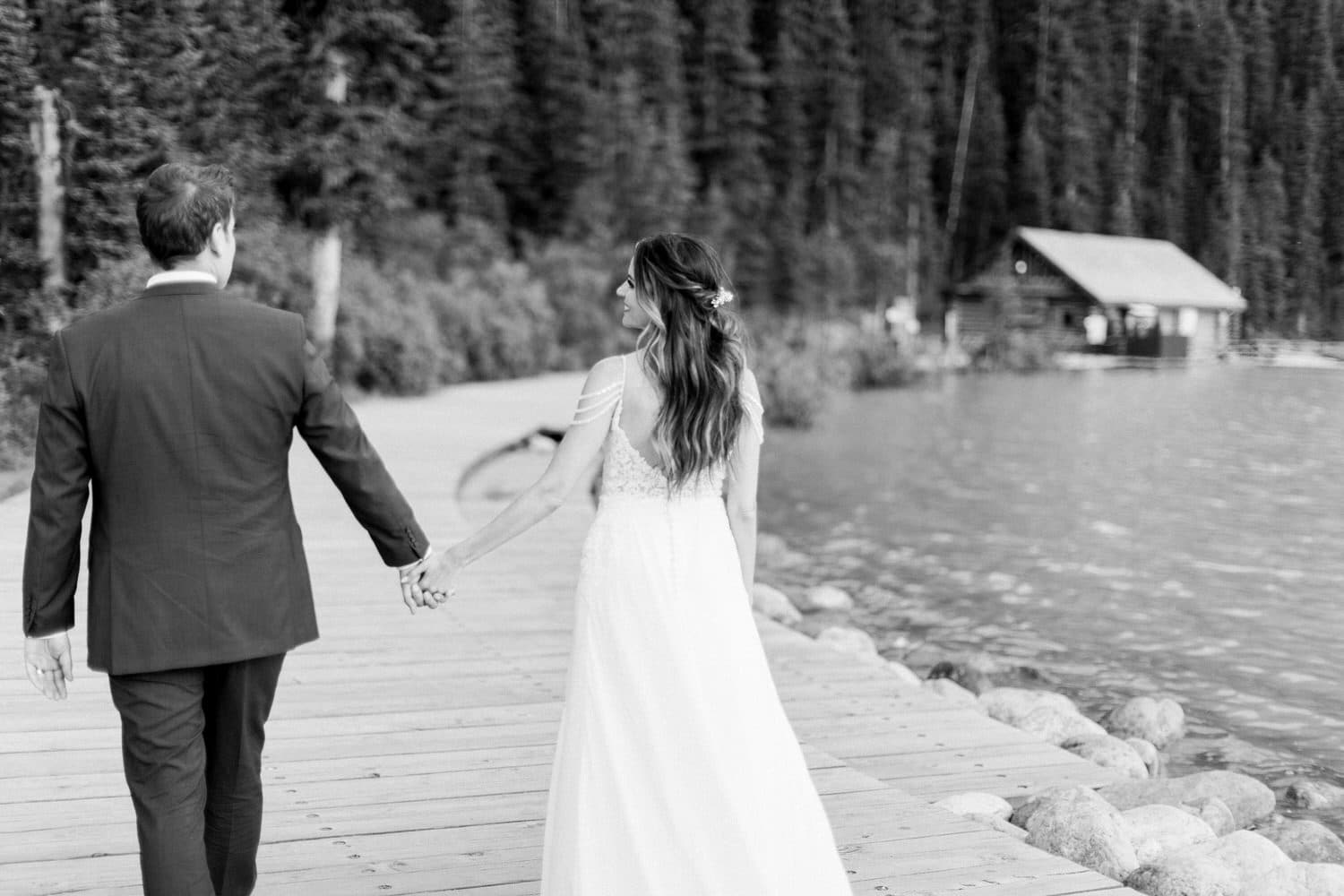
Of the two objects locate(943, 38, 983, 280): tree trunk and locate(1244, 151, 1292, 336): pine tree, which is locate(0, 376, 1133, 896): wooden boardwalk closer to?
locate(1244, 151, 1292, 336): pine tree

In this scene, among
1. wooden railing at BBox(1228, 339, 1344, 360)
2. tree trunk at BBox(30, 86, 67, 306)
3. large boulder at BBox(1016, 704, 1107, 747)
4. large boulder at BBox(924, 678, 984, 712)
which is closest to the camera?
large boulder at BBox(1016, 704, 1107, 747)

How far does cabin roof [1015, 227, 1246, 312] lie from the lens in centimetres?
5797

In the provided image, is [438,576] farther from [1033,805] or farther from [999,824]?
[1033,805]

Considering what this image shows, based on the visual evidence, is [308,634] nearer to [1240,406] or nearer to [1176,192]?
[1240,406]

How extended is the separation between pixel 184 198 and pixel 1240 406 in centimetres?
3464

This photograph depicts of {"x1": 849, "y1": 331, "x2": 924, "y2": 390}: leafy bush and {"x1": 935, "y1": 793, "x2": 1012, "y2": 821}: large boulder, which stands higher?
{"x1": 849, "y1": 331, "x2": 924, "y2": 390}: leafy bush

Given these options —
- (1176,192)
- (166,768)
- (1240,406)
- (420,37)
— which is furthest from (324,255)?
(1176,192)

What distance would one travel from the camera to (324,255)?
21.2 meters

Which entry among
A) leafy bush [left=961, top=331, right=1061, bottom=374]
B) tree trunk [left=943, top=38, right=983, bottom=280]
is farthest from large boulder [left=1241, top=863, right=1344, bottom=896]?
tree trunk [left=943, top=38, right=983, bottom=280]

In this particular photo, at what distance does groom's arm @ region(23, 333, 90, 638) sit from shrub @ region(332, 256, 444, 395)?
1834 centimetres

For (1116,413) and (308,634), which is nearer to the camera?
(308,634)

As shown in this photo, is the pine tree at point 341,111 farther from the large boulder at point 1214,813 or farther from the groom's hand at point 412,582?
the groom's hand at point 412,582

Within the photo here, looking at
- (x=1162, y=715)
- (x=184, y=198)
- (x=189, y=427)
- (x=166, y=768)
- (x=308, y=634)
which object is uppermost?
(x=184, y=198)

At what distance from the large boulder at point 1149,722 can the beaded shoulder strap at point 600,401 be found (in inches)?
212
